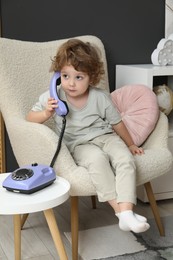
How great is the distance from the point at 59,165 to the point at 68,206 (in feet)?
2.41

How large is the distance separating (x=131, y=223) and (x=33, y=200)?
0.35 m

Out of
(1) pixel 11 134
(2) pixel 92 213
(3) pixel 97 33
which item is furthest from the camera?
(3) pixel 97 33

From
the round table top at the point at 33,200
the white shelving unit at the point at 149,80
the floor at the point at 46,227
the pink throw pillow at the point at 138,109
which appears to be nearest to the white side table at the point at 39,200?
the round table top at the point at 33,200

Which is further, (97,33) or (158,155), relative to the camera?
(97,33)

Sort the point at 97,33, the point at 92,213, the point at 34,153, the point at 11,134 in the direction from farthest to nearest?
the point at 97,33, the point at 92,213, the point at 11,134, the point at 34,153

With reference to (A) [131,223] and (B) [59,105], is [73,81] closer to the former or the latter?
(B) [59,105]

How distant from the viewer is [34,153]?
5.32 ft

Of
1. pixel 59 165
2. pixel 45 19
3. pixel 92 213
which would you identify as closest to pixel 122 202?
pixel 59 165

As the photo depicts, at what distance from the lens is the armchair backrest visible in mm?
1816

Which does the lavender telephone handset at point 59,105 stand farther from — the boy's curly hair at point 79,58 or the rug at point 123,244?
the rug at point 123,244

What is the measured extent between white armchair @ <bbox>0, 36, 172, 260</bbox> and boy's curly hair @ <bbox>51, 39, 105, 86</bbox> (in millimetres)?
256

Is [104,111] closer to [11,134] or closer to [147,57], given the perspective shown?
[11,134]

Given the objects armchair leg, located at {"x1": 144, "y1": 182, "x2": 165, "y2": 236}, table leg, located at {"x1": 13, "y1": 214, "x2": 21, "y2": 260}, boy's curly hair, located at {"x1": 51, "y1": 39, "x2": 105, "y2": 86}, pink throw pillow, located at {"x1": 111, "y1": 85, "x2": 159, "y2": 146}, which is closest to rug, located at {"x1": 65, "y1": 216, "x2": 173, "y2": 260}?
armchair leg, located at {"x1": 144, "y1": 182, "x2": 165, "y2": 236}

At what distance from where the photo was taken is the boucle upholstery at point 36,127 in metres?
1.54
